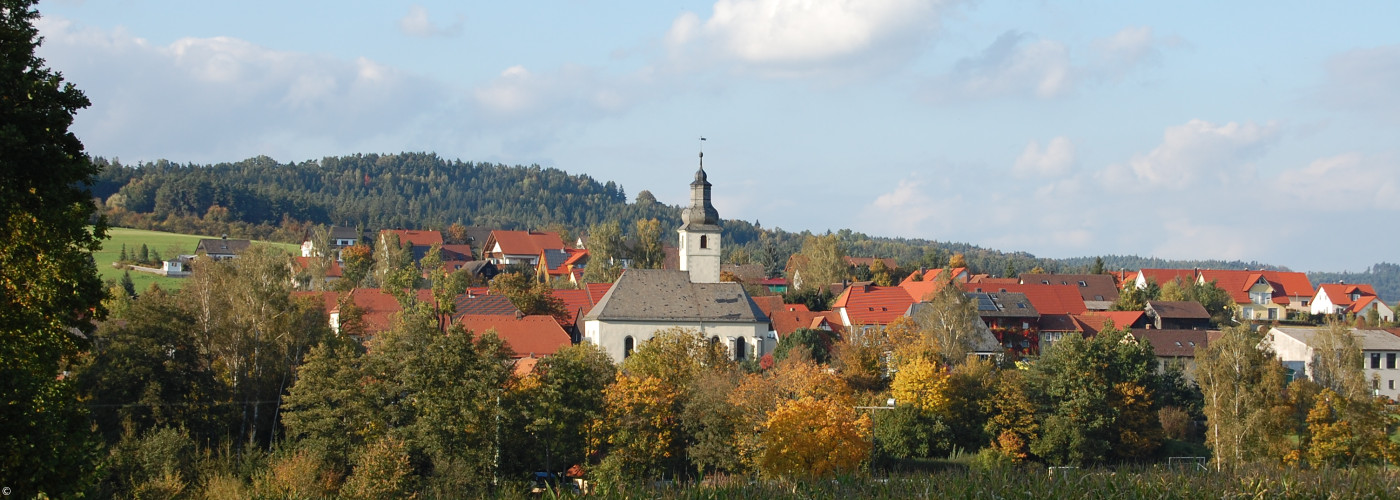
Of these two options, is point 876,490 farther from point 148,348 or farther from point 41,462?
point 148,348

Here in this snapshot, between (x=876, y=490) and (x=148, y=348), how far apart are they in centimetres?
3600

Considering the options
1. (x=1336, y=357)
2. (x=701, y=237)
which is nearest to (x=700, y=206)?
(x=701, y=237)

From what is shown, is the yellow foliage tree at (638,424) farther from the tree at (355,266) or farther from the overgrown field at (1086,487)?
the tree at (355,266)

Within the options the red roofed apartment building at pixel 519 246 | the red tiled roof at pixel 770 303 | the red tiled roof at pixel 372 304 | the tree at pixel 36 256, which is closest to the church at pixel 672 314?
the red tiled roof at pixel 770 303

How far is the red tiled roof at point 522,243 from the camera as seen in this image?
156500 mm

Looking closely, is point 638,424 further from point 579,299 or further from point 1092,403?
point 579,299

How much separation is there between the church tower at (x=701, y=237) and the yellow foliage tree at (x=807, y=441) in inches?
1060

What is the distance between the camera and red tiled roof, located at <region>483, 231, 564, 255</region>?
156500 millimetres

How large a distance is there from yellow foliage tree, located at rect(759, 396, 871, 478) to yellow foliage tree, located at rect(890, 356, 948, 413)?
Result: 405 inches

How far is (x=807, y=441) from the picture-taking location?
1635 inches

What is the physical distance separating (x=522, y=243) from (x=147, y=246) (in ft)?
167

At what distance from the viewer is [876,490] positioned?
1842 centimetres

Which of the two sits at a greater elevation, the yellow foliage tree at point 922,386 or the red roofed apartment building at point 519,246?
the red roofed apartment building at point 519,246

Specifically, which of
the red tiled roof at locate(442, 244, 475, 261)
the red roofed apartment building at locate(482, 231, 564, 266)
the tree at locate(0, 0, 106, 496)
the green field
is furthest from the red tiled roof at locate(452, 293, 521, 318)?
the red tiled roof at locate(442, 244, 475, 261)
